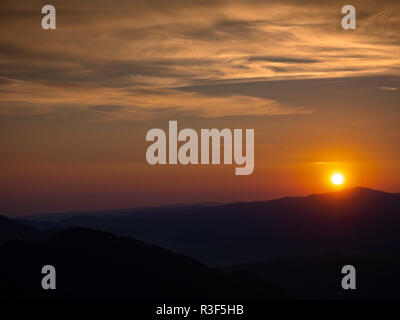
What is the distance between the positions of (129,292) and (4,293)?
10.3m

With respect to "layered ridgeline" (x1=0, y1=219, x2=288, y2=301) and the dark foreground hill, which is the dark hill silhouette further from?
the dark foreground hill

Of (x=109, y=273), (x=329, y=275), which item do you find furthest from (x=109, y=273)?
(x=329, y=275)

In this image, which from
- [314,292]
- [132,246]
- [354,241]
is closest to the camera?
[132,246]

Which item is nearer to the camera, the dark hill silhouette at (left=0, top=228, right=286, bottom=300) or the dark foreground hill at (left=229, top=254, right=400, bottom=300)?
the dark hill silhouette at (left=0, top=228, right=286, bottom=300)

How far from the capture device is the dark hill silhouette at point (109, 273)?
43.3m

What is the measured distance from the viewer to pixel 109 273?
150ft

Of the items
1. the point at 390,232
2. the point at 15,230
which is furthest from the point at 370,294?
the point at 390,232

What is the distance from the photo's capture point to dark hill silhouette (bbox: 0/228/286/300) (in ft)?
142

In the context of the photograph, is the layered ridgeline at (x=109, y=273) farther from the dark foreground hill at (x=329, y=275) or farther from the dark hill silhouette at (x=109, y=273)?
the dark foreground hill at (x=329, y=275)

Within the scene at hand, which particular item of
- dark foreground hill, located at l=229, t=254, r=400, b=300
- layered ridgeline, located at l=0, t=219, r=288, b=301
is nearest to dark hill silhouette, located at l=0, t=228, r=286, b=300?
layered ridgeline, located at l=0, t=219, r=288, b=301

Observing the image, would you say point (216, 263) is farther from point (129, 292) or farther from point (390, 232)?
point (129, 292)

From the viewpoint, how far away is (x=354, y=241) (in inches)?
7057

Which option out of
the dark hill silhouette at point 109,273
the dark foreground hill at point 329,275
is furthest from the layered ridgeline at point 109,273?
the dark foreground hill at point 329,275
